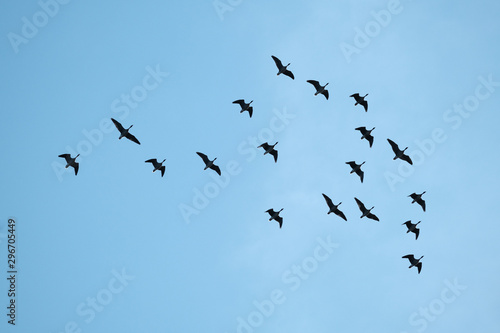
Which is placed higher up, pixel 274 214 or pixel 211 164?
pixel 211 164

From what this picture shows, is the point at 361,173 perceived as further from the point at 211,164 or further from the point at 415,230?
the point at 211,164

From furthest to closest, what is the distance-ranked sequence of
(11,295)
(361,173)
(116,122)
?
1. (361,173)
2. (116,122)
3. (11,295)

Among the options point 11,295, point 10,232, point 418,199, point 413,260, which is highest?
point 10,232

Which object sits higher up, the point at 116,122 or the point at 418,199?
the point at 116,122

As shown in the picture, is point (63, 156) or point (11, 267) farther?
point (63, 156)

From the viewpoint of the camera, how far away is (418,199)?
62.6 metres

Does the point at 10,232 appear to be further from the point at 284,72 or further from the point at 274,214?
the point at 284,72

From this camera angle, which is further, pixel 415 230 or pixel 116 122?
pixel 415 230

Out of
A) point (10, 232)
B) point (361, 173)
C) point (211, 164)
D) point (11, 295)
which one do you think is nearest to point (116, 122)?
point (211, 164)

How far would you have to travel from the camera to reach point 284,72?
6038 centimetres

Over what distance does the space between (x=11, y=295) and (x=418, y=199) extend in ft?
135

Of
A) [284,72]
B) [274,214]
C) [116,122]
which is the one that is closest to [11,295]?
[116,122]

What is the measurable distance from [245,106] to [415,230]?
2226 cm

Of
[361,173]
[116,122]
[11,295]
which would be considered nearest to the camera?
[11,295]
